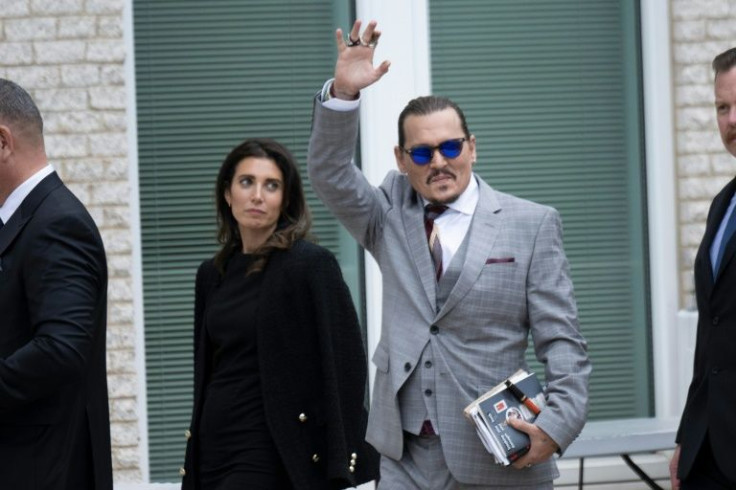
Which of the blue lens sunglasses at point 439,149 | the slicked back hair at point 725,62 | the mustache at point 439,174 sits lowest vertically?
the mustache at point 439,174

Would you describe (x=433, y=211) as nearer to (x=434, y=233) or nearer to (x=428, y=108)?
(x=434, y=233)

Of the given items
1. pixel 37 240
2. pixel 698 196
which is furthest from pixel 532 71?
pixel 37 240

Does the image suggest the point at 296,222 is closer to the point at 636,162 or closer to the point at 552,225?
the point at 552,225

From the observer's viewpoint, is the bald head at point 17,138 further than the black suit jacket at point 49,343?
Yes

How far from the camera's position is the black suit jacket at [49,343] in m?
4.14

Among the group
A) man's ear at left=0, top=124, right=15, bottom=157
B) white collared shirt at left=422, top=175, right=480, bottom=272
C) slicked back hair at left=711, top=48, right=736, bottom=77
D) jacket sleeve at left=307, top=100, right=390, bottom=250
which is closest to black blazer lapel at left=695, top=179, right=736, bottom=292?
slicked back hair at left=711, top=48, right=736, bottom=77

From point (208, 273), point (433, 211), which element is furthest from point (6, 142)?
point (433, 211)

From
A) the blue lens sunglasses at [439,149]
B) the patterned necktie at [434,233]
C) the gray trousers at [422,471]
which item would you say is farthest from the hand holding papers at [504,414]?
the blue lens sunglasses at [439,149]

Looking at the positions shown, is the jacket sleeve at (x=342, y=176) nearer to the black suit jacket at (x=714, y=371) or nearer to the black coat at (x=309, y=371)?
the black coat at (x=309, y=371)

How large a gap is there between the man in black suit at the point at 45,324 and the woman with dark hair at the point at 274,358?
696mm

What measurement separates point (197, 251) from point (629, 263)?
247cm

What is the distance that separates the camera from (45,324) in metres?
4.16

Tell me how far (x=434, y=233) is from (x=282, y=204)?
2.76ft

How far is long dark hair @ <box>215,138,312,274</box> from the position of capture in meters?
5.33
